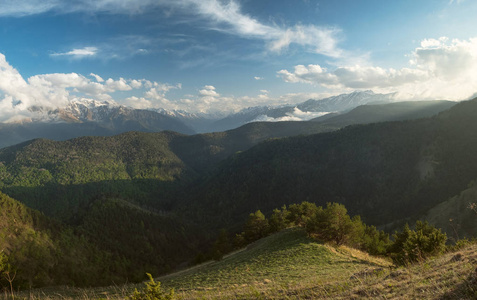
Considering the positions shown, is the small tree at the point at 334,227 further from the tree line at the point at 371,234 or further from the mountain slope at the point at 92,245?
the mountain slope at the point at 92,245

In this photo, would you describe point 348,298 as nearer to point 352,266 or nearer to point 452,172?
point 352,266

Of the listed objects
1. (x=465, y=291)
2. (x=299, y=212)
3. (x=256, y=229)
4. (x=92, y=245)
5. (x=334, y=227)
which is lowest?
(x=92, y=245)

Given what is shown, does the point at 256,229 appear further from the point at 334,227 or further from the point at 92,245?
the point at 92,245

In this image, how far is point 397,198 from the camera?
197875 mm

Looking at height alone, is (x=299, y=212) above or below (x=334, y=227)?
below

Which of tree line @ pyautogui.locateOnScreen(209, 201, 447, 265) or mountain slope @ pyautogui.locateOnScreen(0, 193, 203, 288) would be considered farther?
mountain slope @ pyautogui.locateOnScreen(0, 193, 203, 288)

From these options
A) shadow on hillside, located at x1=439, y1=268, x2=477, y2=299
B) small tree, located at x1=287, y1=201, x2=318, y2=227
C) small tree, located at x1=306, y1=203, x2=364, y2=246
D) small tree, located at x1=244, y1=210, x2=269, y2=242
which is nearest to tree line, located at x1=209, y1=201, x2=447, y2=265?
small tree, located at x1=306, y1=203, x2=364, y2=246

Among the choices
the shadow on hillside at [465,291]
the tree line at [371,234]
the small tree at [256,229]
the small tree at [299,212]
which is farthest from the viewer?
the small tree at [256,229]

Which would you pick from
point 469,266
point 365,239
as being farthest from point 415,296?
point 365,239

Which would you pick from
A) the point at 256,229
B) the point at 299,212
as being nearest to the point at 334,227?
the point at 299,212

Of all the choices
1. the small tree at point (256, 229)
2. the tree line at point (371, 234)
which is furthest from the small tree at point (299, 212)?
the small tree at point (256, 229)

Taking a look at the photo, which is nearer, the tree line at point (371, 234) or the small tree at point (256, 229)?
the tree line at point (371, 234)

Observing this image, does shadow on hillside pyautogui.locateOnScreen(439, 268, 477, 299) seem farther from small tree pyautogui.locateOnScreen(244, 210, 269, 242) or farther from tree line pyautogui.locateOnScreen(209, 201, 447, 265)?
small tree pyautogui.locateOnScreen(244, 210, 269, 242)

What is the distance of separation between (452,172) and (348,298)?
245226mm
